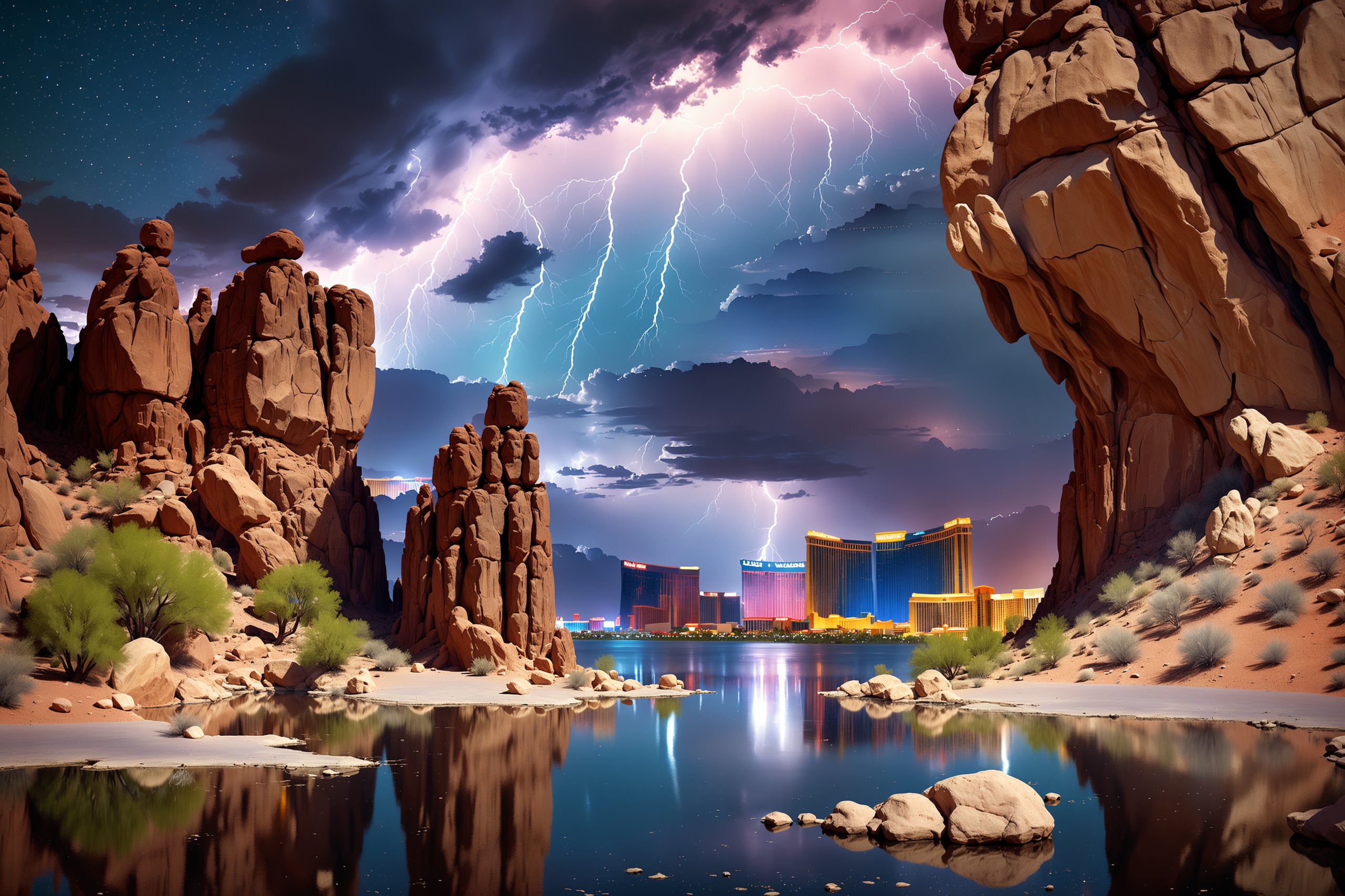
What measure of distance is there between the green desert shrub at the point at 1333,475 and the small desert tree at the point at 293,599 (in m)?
35.8

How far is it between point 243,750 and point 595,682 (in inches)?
793

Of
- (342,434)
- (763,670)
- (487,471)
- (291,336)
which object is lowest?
(763,670)

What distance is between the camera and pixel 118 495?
3925 cm

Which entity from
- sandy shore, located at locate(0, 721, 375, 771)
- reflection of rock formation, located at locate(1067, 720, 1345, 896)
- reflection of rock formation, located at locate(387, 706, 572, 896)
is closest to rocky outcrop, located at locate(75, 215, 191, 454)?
sandy shore, located at locate(0, 721, 375, 771)

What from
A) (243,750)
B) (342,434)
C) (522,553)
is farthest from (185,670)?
(342,434)

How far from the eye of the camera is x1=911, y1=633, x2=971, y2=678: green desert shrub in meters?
34.6

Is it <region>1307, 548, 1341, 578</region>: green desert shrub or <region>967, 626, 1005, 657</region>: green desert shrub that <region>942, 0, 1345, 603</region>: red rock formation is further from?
<region>1307, 548, 1341, 578</region>: green desert shrub

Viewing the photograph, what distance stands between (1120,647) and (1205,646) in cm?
277

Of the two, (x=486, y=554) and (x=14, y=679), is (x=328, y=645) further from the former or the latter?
(x=14, y=679)

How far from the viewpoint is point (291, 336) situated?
158 ft

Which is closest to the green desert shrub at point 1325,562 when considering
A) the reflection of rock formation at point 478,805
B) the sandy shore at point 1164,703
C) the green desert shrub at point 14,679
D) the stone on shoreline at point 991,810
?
the sandy shore at point 1164,703

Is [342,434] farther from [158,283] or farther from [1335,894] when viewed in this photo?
[1335,894]

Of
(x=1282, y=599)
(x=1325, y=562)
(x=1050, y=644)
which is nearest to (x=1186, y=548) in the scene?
(x=1325, y=562)

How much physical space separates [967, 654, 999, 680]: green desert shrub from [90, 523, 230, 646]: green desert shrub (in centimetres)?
2571
